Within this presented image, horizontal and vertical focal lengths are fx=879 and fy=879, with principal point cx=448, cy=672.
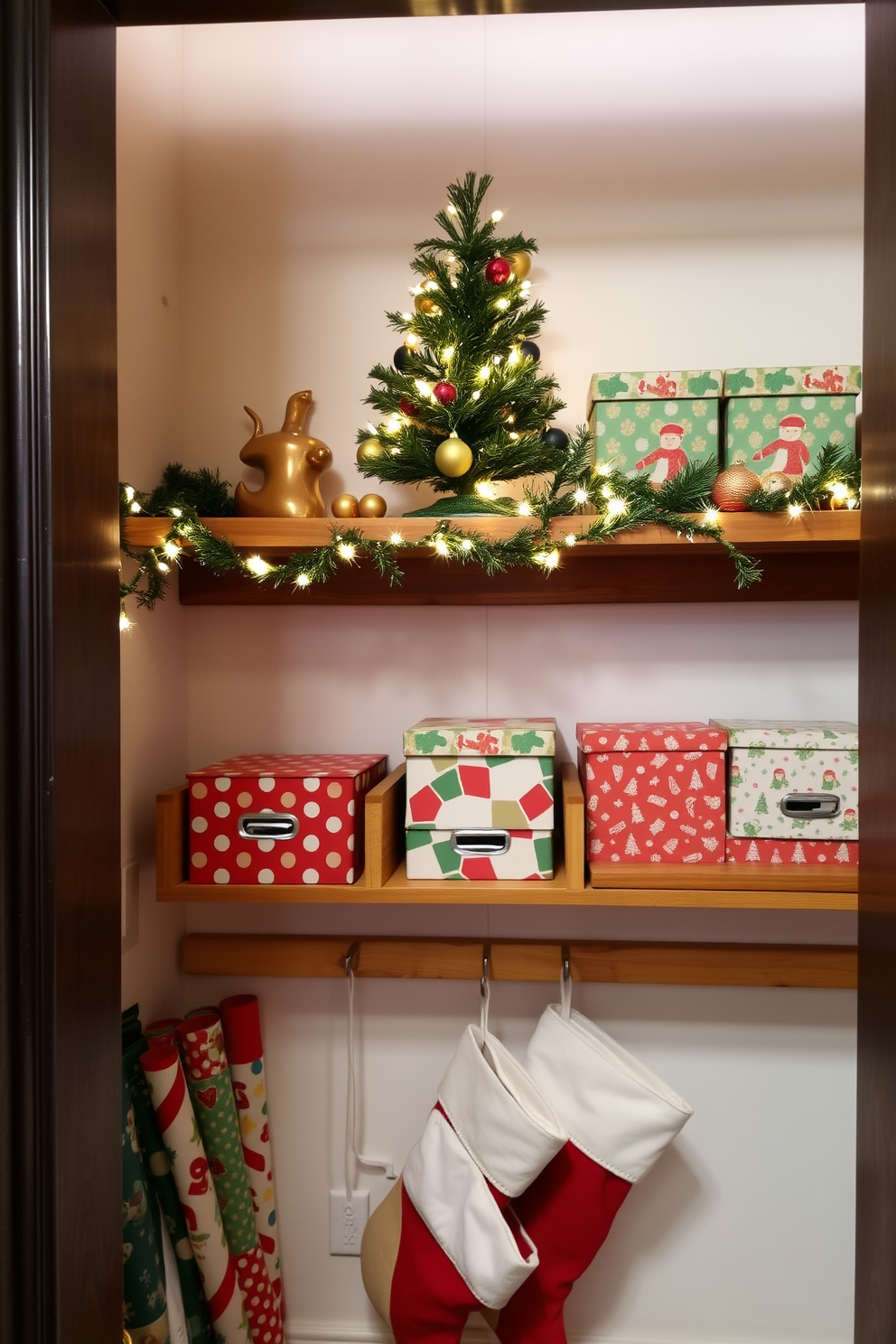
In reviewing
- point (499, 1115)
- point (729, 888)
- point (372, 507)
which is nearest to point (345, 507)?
point (372, 507)

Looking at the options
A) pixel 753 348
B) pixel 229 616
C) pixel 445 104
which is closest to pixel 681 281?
pixel 753 348

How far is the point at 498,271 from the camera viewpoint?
47.1 inches

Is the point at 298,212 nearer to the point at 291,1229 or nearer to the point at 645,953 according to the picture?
the point at 645,953

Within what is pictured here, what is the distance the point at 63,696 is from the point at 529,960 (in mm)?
892

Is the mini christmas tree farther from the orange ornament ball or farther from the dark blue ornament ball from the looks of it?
the orange ornament ball

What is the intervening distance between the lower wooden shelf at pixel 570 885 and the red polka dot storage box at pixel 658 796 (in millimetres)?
24

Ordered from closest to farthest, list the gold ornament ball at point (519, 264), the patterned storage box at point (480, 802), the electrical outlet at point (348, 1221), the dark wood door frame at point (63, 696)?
the dark wood door frame at point (63, 696) < the patterned storage box at point (480, 802) < the gold ornament ball at point (519, 264) < the electrical outlet at point (348, 1221)

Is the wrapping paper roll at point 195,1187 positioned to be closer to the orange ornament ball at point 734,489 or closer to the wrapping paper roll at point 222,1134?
the wrapping paper roll at point 222,1134

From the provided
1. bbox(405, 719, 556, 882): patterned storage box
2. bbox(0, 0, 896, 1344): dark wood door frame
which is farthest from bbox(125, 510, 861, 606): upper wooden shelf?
bbox(0, 0, 896, 1344): dark wood door frame

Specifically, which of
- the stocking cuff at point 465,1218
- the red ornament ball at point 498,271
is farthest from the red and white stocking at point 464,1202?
the red ornament ball at point 498,271

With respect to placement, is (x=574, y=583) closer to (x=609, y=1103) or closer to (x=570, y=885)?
(x=570, y=885)

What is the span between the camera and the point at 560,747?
140 centimetres

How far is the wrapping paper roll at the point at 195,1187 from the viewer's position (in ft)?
3.71

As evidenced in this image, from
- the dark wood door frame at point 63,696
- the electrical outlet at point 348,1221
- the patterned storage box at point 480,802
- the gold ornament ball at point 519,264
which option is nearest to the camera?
the dark wood door frame at point 63,696
